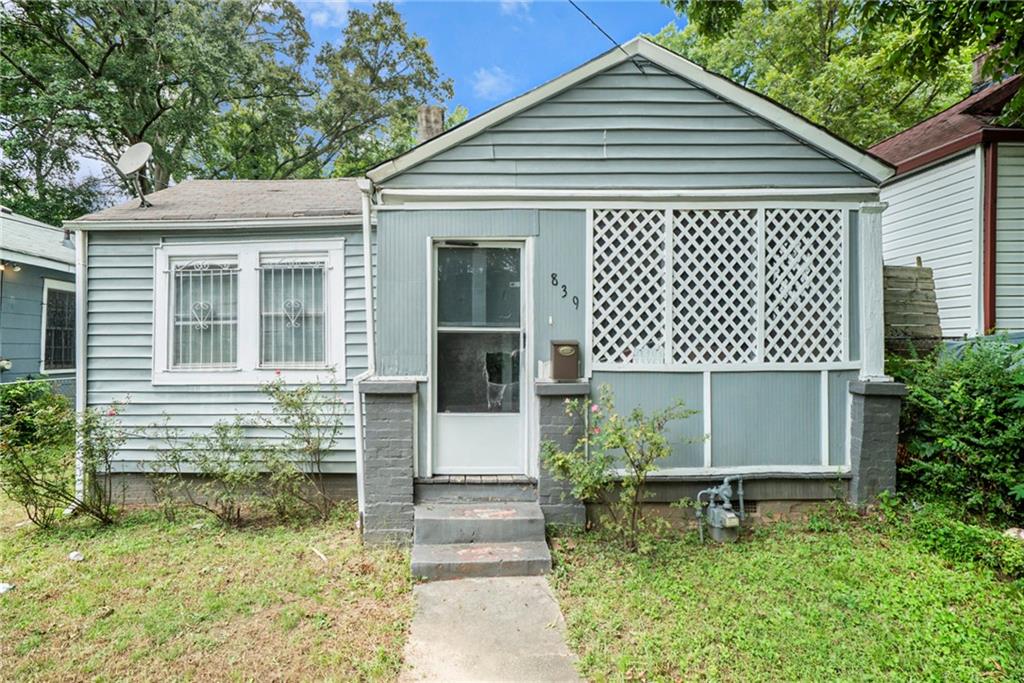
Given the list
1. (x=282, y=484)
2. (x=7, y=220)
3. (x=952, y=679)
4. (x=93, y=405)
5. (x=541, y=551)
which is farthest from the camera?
(x=7, y=220)

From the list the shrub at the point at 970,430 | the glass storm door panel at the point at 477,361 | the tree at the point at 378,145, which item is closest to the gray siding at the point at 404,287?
the glass storm door panel at the point at 477,361

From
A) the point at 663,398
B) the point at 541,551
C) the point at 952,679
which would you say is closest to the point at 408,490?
the point at 541,551

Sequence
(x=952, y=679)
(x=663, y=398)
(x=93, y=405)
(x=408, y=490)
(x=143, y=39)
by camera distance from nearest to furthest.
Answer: (x=952, y=679), (x=408, y=490), (x=663, y=398), (x=93, y=405), (x=143, y=39)

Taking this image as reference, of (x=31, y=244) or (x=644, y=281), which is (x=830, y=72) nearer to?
(x=644, y=281)

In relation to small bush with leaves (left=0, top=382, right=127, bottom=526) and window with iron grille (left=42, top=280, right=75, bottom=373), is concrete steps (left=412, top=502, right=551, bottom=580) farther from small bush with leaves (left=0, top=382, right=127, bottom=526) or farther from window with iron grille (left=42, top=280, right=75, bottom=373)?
window with iron grille (left=42, top=280, right=75, bottom=373)

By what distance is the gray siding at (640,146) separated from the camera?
3945 millimetres

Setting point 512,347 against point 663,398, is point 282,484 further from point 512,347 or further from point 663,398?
point 663,398

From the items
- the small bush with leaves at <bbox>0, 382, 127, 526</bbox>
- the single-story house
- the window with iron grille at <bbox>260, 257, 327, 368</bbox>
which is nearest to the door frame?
the single-story house

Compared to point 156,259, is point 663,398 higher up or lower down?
lower down

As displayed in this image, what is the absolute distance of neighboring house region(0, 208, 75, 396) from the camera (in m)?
6.71

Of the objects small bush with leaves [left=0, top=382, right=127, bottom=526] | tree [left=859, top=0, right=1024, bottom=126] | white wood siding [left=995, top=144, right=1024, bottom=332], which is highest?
tree [left=859, top=0, right=1024, bottom=126]

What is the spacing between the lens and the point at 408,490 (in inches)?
147

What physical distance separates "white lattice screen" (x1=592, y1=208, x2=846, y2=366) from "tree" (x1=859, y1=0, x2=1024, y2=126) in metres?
2.46

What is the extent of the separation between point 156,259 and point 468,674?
5.03 metres
